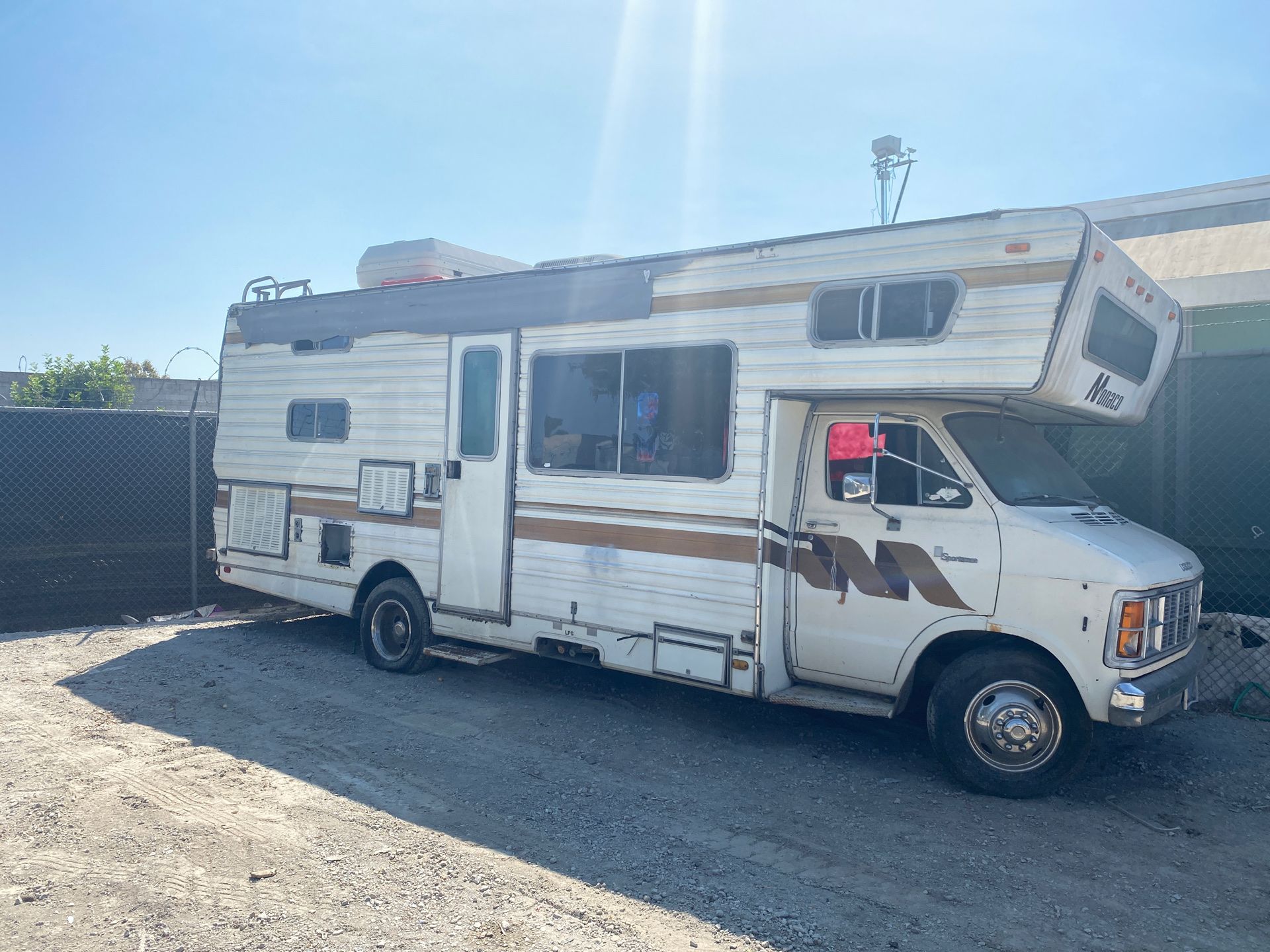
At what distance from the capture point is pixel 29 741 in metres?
5.74

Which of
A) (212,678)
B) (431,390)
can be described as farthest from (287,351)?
(212,678)

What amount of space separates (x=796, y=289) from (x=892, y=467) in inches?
46.7

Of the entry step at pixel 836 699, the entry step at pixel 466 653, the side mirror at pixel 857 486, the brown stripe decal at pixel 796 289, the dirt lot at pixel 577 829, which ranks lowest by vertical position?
the dirt lot at pixel 577 829

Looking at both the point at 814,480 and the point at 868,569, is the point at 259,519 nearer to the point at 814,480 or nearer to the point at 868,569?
the point at 814,480

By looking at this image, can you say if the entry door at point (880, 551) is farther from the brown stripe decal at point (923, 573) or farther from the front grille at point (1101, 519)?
the front grille at point (1101, 519)

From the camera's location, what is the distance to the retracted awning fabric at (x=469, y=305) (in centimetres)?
623

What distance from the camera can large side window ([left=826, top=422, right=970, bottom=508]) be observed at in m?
5.28

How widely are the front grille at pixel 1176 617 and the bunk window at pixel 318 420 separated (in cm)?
600

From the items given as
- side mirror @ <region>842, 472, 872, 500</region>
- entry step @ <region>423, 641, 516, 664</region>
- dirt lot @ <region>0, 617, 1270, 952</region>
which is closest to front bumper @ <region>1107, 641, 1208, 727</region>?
dirt lot @ <region>0, 617, 1270, 952</region>

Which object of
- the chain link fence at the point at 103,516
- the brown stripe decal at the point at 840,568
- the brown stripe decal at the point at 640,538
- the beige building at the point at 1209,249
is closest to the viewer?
the brown stripe decal at the point at 840,568

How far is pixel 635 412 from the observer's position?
6.10 metres

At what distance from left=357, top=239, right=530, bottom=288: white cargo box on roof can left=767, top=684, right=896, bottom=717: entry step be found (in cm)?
461

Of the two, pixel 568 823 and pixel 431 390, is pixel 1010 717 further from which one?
pixel 431 390

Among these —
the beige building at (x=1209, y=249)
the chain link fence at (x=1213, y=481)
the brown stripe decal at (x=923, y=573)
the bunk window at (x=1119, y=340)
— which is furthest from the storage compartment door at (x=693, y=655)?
the beige building at (x=1209, y=249)
